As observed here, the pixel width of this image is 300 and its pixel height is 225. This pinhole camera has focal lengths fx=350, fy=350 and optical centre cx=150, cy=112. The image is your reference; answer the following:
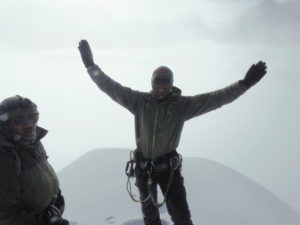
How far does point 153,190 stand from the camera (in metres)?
8.66

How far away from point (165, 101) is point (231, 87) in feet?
5.40

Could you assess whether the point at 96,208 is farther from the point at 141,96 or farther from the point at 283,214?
the point at 141,96

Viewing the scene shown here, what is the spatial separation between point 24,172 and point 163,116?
13.2ft

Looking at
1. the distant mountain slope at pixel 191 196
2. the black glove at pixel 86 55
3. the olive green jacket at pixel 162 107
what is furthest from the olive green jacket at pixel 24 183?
the distant mountain slope at pixel 191 196

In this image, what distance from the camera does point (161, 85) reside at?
840 centimetres

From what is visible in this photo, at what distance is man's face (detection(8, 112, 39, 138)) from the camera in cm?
551

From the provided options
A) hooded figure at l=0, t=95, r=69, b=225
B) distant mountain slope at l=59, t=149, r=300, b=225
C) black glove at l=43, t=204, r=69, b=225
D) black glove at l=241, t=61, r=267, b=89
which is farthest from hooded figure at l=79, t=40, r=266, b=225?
distant mountain slope at l=59, t=149, r=300, b=225

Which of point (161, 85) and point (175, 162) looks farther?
point (175, 162)

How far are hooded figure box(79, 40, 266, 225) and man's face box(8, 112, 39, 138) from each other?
9.95ft

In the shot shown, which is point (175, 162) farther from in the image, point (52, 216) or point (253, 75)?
point (52, 216)

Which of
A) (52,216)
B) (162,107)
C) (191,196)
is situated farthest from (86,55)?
(191,196)

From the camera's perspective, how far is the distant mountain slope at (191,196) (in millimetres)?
46062

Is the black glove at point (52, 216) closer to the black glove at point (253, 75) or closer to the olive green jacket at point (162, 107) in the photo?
the olive green jacket at point (162, 107)

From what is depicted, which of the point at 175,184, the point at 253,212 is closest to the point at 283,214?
the point at 253,212
